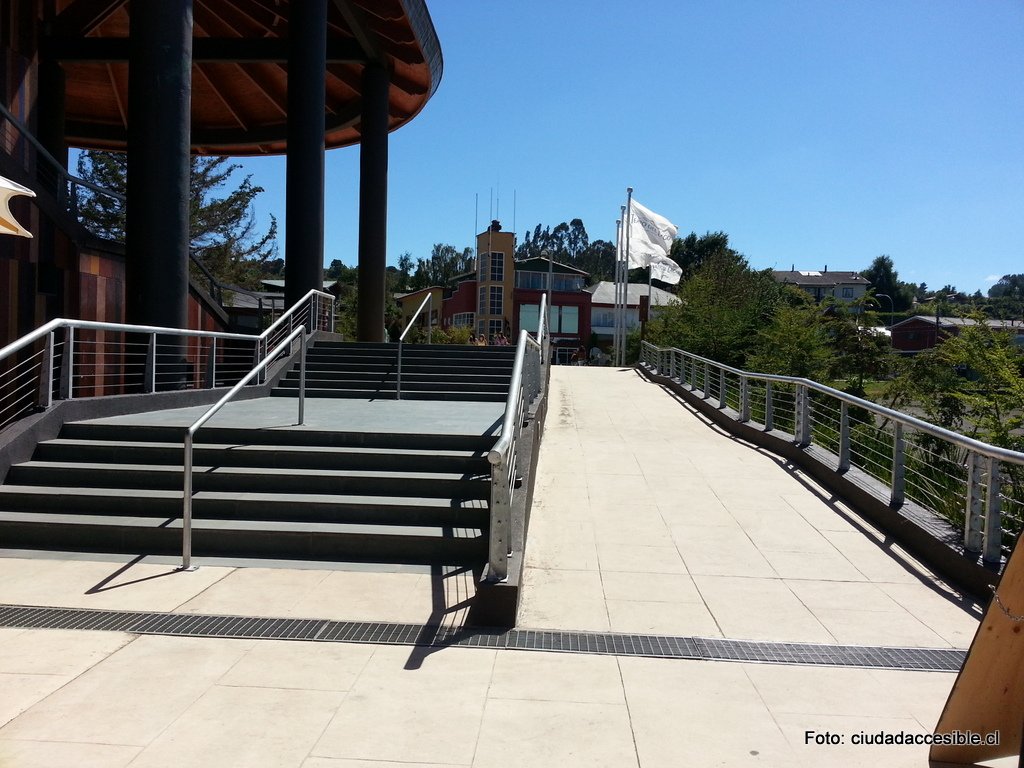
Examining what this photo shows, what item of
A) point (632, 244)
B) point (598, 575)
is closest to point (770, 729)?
point (598, 575)

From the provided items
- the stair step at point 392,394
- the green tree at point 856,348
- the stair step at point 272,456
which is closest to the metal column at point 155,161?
the stair step at point 392,394

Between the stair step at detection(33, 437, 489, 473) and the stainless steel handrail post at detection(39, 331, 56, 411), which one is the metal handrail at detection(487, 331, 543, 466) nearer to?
the stair step at detection(33, 437, 489, 473)

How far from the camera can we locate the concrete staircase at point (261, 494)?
6363mm

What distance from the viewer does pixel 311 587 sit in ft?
18.3

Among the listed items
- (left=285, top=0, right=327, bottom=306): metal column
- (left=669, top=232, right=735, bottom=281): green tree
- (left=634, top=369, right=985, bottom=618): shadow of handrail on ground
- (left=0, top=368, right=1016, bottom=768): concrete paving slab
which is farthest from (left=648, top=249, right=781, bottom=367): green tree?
(left=669, top=232, right=735, bottom=281): green tree

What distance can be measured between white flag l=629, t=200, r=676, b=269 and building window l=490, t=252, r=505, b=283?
21981mm

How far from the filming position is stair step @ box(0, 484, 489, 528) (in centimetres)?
661

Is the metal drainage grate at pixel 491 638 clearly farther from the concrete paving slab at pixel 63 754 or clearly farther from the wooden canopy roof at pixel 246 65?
the wooden canopy roof at pixel 246 65

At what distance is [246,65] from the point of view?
818 inches

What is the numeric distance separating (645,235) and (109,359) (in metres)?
28.2

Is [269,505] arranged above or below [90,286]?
below

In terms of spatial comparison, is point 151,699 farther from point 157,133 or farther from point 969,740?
point 157,133

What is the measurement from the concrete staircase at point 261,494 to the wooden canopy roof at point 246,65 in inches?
Result: 482

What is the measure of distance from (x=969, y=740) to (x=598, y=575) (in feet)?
9.95
